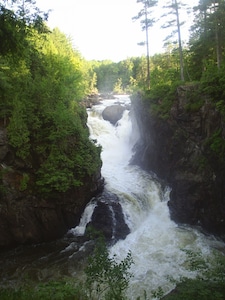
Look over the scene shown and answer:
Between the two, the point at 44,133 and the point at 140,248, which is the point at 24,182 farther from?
the point at 140,248

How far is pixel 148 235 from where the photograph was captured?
14867 mm

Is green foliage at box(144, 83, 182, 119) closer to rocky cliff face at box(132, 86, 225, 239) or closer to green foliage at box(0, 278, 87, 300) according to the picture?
rocky cliff face at box(132, 86, 225, 239)

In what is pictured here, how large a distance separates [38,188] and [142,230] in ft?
20.9

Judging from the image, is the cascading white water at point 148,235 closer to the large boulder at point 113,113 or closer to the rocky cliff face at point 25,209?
the rocky cliff face at point 25,209

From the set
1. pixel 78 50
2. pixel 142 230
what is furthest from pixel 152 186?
pixel 78 50

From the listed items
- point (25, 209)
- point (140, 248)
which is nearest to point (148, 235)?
point (140, 248)

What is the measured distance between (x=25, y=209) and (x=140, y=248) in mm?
6238

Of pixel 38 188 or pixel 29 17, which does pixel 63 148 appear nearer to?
pixel 38 188

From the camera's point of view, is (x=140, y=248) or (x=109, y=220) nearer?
(x=140, y=248)

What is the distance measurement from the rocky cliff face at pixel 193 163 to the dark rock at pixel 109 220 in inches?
133

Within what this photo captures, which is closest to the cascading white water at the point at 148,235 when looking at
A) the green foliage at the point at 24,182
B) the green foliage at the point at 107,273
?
the green foliage at the point at 107,273

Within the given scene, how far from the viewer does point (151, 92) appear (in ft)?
74.0

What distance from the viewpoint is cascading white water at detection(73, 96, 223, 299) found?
11242mm

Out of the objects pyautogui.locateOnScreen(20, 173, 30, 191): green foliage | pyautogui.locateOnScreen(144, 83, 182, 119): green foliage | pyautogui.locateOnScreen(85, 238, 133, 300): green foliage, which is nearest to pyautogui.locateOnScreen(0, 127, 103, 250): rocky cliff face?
pyautogui.locateOnScreen(20, 173, 30, 191): green foliage
